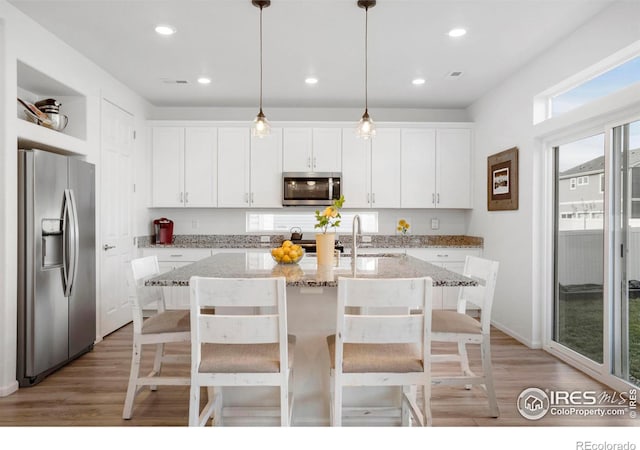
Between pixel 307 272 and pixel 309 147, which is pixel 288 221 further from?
pixel 307 272

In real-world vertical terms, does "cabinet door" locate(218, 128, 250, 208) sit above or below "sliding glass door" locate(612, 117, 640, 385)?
above

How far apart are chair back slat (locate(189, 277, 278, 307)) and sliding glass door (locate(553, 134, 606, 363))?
8.45ft

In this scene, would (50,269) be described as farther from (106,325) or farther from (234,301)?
(234,301)

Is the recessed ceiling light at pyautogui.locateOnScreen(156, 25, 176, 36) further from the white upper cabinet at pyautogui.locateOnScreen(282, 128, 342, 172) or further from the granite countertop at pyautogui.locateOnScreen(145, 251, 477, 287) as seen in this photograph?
the white upper cabinet at pyautogui.locateOnScreen(282, 128, 342, 172)

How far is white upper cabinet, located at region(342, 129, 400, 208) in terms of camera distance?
198 inches

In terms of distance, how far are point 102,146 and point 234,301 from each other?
302 cm

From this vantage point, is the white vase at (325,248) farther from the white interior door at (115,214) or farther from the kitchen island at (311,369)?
the white interior door at (115,214)

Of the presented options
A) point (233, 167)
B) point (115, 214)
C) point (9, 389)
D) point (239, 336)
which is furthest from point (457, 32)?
point (9, 389)

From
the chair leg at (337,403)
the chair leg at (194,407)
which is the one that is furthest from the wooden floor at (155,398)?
the chair leg at (337,403)

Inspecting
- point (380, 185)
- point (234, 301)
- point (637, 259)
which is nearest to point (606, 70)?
point (637, 259)

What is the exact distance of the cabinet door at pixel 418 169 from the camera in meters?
5.04

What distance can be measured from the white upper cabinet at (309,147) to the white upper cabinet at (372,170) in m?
0.13

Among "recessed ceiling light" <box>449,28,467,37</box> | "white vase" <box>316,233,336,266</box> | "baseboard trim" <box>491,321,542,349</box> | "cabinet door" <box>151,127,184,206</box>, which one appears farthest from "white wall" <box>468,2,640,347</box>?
"cabinet door" <box>151,127,184,206</box>

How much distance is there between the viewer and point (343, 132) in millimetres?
5012
